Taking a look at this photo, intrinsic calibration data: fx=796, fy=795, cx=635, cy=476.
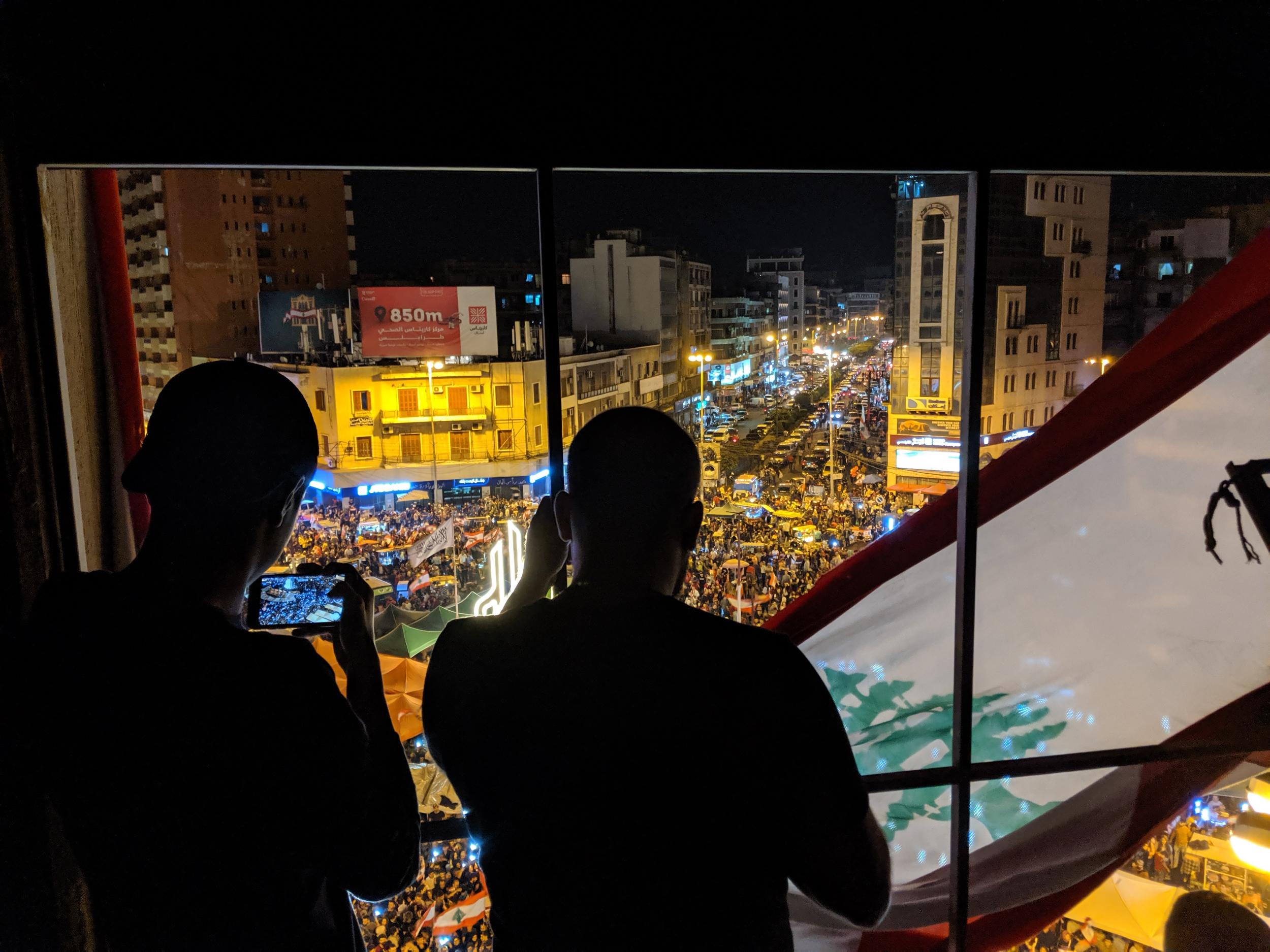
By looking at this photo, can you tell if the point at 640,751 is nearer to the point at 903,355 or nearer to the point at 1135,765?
the point at 1135,765

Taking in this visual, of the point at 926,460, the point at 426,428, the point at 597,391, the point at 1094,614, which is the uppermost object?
the point at 1094,614

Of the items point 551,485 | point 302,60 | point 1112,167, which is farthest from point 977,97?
point 302,60

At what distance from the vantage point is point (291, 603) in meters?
1.07

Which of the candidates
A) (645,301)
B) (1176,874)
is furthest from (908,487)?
(1176,874)

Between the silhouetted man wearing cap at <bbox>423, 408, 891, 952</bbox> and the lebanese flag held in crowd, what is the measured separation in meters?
1.00

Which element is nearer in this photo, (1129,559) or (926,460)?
(1129,559)

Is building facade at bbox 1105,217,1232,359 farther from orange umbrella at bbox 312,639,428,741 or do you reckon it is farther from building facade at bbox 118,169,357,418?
building facade at bbox 118,169,357,418

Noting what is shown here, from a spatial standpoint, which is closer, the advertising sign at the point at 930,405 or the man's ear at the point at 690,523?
the man's ear at the point at 690,523

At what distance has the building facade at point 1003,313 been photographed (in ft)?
64.8

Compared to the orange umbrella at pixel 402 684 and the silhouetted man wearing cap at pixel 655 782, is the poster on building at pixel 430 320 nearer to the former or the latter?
the orange umbrella at pixel 402 684

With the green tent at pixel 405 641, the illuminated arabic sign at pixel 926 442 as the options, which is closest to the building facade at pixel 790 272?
the illuminated arabic sign at pixel 926 442

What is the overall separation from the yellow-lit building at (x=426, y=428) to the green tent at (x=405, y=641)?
8821 millimetres

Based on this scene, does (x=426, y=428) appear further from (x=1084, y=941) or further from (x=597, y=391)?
(x=1084, y=941)

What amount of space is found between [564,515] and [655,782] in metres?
0.36
